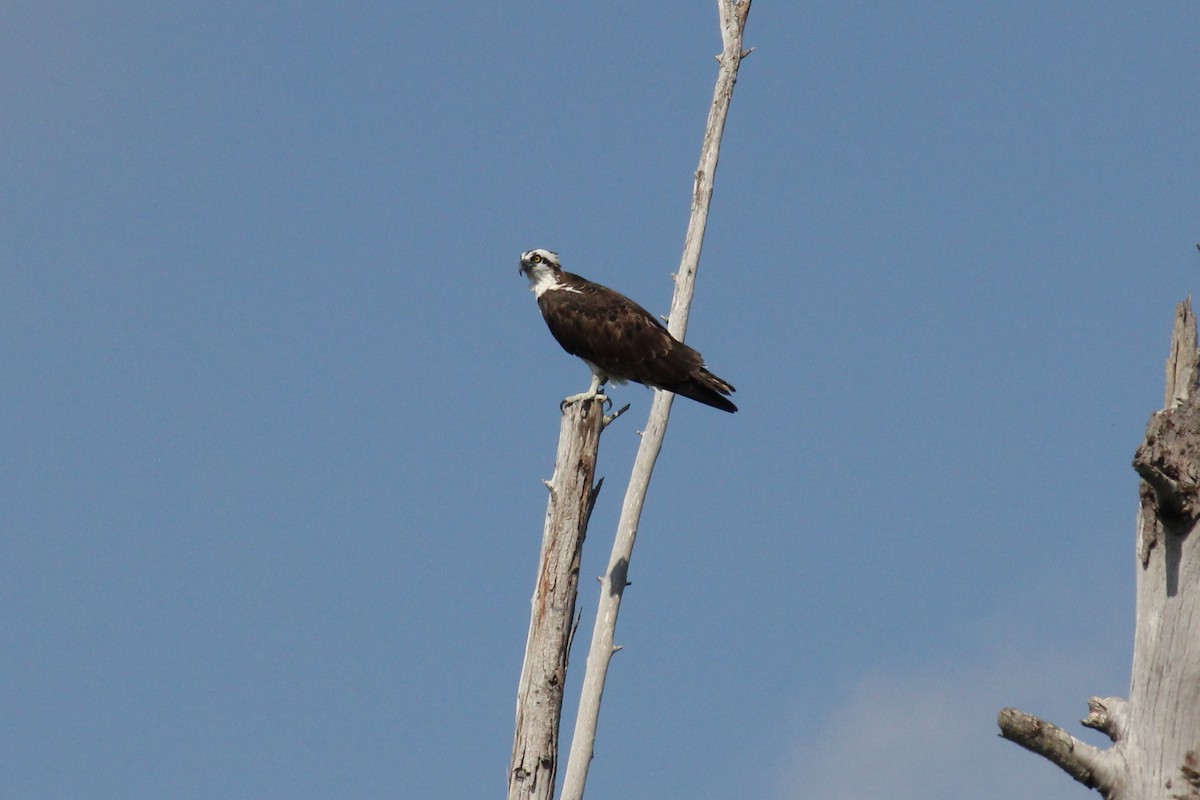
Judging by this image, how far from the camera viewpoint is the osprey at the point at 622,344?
1191 cm

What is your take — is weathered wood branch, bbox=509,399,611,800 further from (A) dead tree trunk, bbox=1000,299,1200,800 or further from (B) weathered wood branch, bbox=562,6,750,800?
(A) dead tree trunk, bbox=1000,299,1200,800

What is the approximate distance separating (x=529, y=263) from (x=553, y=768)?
6.08 meters

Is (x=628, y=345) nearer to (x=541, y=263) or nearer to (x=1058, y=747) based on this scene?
(x=541, y=263)

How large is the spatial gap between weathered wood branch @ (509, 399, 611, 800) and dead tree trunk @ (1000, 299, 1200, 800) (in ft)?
9.03

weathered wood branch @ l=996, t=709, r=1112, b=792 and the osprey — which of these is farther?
the osprey

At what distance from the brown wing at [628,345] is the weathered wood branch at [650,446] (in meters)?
0.21

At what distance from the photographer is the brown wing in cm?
1191

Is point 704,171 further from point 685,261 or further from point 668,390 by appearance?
point 668,390

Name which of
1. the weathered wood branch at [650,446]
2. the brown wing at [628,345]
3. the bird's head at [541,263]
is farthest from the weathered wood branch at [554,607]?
the bird's head at [541,263]

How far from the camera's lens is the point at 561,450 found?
9.11 m

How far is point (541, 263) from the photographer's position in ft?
44.0

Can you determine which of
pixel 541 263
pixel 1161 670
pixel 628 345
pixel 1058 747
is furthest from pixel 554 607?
pixel 541 263

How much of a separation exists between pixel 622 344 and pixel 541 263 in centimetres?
174

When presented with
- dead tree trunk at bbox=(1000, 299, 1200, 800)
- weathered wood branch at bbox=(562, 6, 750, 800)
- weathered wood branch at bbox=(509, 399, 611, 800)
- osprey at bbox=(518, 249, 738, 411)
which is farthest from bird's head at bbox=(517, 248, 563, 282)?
dead tree trunk at bbox=(1000, 299, 1200, 800)
